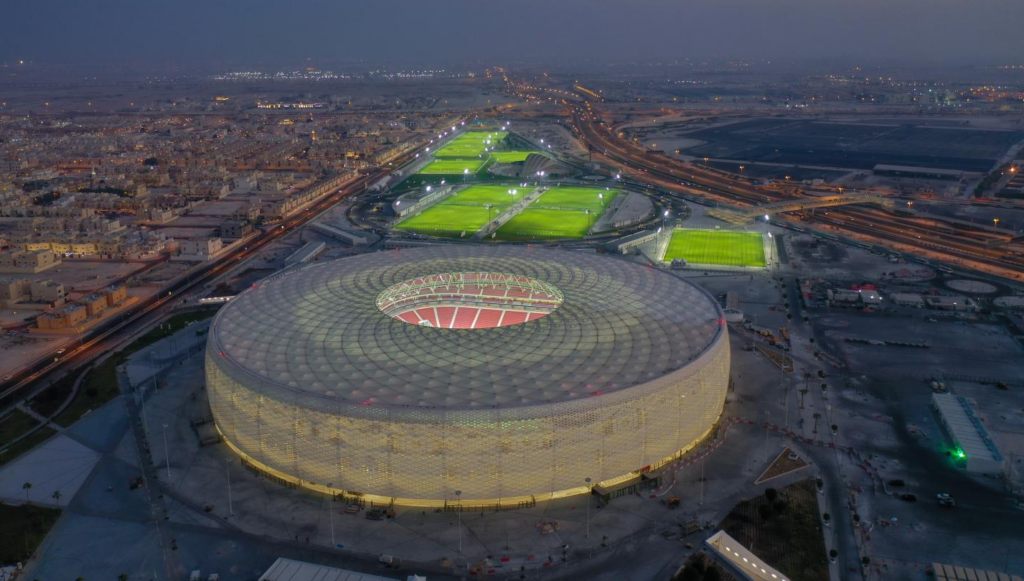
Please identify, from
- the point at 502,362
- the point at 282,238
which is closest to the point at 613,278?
the point at 502,362

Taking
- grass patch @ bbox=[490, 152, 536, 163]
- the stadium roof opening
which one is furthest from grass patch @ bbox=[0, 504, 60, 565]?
grass patch @ bbox=[490, 152, 536, 163]

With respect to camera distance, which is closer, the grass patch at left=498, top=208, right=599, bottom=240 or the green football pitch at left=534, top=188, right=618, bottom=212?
the grass patch at left=498, top=208, right=599, bottom=240

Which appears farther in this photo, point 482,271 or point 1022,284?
point 1022,284

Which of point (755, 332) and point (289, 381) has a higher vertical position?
point (289, 381)

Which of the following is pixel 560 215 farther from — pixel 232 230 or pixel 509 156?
pixel 509 156

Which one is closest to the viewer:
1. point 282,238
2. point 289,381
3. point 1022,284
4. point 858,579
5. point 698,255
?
point 858,579

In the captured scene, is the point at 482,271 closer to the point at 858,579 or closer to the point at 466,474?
the point at 466,474

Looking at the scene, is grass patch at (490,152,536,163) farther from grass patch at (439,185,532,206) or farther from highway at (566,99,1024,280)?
grass patch at (439,185,532,206)

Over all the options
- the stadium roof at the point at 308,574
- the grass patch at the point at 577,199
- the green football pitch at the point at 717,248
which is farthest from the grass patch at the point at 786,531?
the grass patch at the point at 577,199
